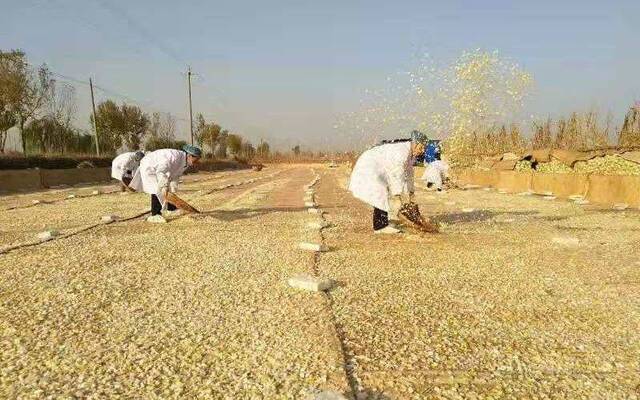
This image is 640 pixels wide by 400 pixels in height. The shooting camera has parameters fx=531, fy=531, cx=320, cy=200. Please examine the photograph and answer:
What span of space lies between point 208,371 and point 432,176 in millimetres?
13698

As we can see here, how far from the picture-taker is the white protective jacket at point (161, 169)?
27.1ft

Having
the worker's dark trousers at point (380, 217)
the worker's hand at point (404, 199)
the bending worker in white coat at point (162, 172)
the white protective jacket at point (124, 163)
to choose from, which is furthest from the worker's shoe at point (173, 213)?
the white protective jacket at point (124, 163)

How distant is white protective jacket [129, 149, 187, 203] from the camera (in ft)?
27.1

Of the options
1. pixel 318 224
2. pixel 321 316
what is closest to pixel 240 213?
pixel 318 224

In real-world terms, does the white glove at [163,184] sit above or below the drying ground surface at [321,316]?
above

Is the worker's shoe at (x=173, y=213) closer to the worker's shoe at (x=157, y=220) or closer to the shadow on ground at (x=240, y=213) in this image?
the shadow on ground at (x=240, y=213)

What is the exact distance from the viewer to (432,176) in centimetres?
1566

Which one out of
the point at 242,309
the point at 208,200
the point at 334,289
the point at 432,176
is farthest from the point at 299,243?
the point at 432,176

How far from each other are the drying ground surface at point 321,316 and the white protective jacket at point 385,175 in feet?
1.97

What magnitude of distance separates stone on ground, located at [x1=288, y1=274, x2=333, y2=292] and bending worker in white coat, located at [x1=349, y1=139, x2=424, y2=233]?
2858mm

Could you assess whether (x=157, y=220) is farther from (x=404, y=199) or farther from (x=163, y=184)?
(x=404, y=199)

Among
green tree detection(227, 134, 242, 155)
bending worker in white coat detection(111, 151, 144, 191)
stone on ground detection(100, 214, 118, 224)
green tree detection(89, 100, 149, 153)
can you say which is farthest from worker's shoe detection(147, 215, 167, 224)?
green tree detection(227, 134, 242, 155)

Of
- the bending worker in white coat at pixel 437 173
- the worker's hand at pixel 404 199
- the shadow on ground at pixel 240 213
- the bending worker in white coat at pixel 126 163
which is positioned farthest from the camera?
the bending worker in white coat at pixel 437 173

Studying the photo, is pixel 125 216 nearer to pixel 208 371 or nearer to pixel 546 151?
pixel 208 371
